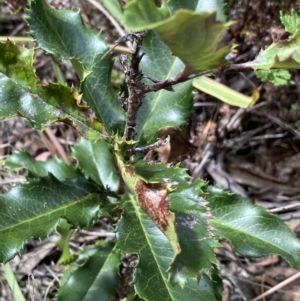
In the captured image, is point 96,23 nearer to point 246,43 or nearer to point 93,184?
point 246,43

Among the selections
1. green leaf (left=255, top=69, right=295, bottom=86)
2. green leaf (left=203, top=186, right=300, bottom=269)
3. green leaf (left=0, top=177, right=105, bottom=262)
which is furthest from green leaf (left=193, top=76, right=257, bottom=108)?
green leaf (left=0, top=177, right=105, bottom=262)

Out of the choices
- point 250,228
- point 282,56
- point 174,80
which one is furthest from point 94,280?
point 282,56

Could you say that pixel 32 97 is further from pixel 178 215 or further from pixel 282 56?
pixel 282 56

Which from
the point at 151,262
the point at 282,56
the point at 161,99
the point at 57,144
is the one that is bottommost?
the point at 57,144

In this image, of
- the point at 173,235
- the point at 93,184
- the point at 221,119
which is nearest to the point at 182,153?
the point at 221,119

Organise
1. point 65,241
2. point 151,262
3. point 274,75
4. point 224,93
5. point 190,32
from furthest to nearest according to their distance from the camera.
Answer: point 224,93 < point 274,75 < point 65,241 < point 151,262 < point 190,32

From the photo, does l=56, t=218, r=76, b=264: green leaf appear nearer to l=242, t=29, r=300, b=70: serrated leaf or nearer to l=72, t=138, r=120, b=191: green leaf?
l=72, t=138, r=120, b=191: green leaf

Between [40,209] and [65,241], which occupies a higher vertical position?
[40,209]
